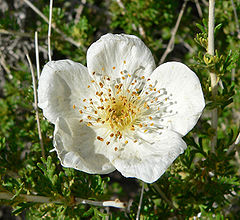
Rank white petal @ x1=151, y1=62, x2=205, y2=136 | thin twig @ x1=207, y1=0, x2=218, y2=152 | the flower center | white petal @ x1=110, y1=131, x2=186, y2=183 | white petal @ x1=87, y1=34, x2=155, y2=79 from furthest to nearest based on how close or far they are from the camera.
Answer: the flower center
white petal @ x1=87, y1=34, x2=155, y2=79
white petal @ x1=151, y1=62, x2=205, y2=136
thin twig @ x1=207, y1=0, x2=218, y2=152
white petal @ x1=110, y1=131, x2=186, y2=183

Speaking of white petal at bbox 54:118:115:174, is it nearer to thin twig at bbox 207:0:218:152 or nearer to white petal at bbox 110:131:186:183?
white petal at bbox 110:131:186:183

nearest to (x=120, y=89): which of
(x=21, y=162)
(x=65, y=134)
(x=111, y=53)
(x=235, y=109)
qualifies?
(x=111, y=53)

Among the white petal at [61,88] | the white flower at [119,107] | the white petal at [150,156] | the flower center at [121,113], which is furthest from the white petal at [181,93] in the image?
the white petal at [61,88]

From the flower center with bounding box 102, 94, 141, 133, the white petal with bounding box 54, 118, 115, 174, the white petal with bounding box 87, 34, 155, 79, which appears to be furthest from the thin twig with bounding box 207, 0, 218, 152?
the white petal with bounding box 54, 118, 115, 174

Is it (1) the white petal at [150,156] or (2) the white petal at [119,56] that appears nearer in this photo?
(1) the white petal at [150,156]

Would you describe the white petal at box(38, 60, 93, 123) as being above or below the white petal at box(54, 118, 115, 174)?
above

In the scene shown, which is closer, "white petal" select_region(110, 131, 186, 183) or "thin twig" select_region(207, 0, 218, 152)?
"white petal" select_region(110, 131, 186, 183)

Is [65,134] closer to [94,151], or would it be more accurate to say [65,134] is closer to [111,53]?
[94,151]

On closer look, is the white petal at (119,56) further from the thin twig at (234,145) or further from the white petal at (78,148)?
the thin twig at (234,145)

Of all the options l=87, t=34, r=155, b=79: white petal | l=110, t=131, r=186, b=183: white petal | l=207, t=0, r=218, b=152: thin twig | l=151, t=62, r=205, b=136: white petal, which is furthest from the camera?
l=87, t=34, r=155, b=79: white petal
